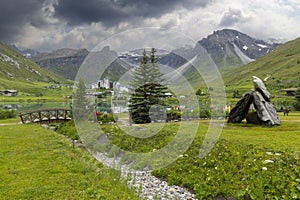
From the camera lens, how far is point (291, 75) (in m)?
192

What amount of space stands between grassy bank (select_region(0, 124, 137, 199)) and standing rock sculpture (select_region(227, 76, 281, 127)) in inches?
636

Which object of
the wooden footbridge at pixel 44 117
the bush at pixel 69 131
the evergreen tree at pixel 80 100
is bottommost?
the bush at pixel 69 131

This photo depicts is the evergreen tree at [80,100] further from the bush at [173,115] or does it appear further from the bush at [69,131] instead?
the bush at [173,115]

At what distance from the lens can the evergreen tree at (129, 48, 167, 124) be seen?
3559cm

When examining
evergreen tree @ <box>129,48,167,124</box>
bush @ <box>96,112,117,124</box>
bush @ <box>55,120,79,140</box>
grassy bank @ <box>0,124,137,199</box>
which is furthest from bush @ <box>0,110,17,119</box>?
grassy bank @ <box>0,124,137,199</box>

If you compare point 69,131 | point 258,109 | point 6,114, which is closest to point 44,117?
point 6,114

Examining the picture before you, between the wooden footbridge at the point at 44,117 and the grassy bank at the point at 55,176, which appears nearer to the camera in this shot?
the grassy bank at the point at 55,176

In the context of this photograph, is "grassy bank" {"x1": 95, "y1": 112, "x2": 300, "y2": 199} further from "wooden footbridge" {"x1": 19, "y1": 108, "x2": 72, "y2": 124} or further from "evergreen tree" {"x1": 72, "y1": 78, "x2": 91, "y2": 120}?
"wooden footbridge" {"x1": 19, "y1": 108, "x2": 72, "y2": 124}

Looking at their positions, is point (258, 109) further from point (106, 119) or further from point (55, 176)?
point (55, 176)

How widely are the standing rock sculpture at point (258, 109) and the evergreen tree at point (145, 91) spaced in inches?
A: 411

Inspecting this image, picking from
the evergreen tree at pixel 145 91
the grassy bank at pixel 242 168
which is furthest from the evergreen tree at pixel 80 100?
the grassy bank at pixel 242 168

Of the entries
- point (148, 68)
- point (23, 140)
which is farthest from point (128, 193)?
point (148, 68)

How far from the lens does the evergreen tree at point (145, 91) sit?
35.6 meters

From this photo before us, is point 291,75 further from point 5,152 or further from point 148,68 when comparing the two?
point 5,152
